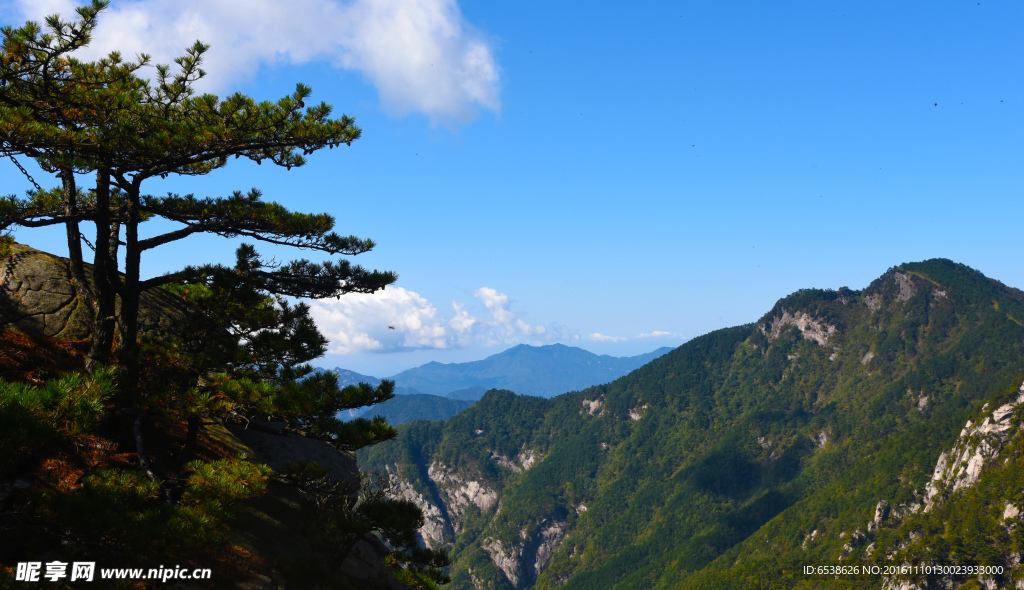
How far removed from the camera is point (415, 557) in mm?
18562

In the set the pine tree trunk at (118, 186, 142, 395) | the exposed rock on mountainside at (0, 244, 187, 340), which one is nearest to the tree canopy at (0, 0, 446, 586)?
the pine tree trunk at (118, 186, 142, 395)

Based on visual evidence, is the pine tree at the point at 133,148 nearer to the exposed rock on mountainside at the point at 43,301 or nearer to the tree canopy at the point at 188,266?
the tree canopy at the point at 188,266

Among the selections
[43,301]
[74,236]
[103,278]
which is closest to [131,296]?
[103,278]

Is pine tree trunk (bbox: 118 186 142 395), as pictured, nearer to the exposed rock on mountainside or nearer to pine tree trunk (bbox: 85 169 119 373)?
pine tree trunk (bbox: 85 169 119 373)

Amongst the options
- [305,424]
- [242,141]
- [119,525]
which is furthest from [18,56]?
[305,424]

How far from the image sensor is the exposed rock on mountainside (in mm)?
13914

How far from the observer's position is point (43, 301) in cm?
1448

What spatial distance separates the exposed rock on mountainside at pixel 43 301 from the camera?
1391 centimetres

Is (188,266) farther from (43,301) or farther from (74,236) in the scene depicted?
(43,301)

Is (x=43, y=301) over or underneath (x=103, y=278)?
over

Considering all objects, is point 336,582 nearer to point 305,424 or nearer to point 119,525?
point 305,424

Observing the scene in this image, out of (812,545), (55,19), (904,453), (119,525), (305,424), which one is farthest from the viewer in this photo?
(904,453)

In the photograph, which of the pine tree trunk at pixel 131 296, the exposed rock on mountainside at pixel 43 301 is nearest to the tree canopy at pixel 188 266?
the pine tree trunk at pixel 131 296

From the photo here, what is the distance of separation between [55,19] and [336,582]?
12.1 meters
